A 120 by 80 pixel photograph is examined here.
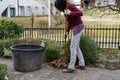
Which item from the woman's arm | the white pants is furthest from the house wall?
the woman's arm

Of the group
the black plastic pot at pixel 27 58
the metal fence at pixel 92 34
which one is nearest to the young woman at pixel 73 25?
the black plastic pot at pixel 27 58

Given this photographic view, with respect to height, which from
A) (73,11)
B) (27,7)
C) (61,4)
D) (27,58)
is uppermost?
(27,7)

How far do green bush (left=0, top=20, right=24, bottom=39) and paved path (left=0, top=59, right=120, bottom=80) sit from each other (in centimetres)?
278

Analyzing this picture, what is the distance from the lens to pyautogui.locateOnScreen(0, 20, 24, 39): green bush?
33.4ft

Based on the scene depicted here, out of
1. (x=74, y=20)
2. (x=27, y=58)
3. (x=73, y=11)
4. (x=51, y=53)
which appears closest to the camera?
(x=73, y=11)

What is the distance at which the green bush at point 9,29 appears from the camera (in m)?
10.2

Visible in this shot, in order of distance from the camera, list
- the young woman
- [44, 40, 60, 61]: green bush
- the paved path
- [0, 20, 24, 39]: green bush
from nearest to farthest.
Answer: the paved path < the young woman < [44, 40, 60, 61]: green bush < [0, 20, 24, 39]: green bush

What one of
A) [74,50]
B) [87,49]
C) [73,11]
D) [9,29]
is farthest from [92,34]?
[73,11]

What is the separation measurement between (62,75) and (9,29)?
12.6ft

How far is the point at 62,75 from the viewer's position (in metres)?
7.00

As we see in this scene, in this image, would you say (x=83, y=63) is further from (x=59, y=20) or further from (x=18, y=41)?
(x=59, y=20)

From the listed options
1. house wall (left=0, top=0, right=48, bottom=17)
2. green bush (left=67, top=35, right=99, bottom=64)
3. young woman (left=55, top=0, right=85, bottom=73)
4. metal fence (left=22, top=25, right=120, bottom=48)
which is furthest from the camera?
house wall (left=0, top=0, right=48, bottom=17)

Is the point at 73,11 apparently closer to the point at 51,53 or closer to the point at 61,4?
the point at 61,4

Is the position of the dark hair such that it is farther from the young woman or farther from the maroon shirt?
the maroon shirt
